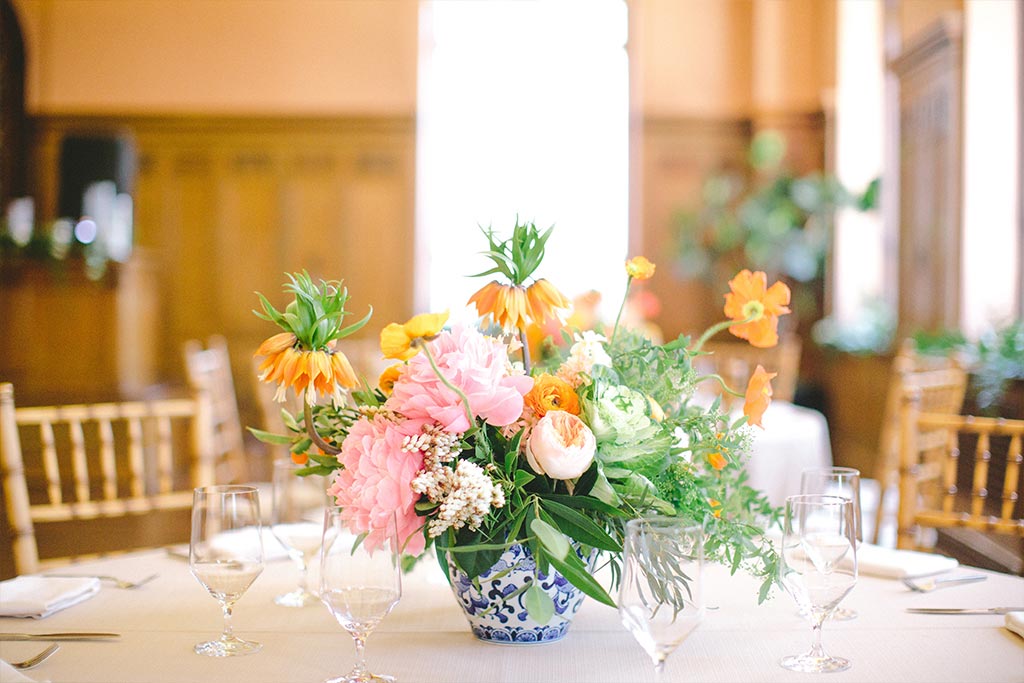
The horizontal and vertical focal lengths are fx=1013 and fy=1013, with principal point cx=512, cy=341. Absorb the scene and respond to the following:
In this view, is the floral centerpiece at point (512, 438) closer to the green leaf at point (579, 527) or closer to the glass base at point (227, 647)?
the green leaf at point (579, 527)

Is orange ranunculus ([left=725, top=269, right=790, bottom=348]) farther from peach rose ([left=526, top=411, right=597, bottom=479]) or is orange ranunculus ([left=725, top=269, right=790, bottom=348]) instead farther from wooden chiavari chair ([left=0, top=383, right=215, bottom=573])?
wooden chiavari chair ([left=0, top=383, right=215, bottom=573])

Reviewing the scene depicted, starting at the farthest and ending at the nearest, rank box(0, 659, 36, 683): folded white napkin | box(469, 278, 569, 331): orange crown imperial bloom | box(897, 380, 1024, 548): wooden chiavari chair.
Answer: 1. box(897, 380, 1024, 548): wooden chiavari chair
2. box(469, 278, 569, 331): orange crown imperial bloom
3. box(0, 659, 36, 683): folded white napkin

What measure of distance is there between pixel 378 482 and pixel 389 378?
7.6 inches

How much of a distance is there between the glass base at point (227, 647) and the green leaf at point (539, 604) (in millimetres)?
366

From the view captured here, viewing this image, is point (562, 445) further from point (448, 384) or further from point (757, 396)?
point (757, 396)

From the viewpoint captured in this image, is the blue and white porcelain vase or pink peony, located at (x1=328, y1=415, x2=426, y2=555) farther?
the blue and white porcelain vase

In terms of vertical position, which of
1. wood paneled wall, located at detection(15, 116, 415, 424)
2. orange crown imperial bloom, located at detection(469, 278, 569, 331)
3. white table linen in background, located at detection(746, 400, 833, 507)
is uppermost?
wood paneled wall, located at detection(15, 116, 415, 424)

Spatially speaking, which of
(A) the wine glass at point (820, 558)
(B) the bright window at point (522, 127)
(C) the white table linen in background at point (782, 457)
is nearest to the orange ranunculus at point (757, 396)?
(A) the wine glass at point (820, 558)

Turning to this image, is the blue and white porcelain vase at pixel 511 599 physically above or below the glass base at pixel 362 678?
above

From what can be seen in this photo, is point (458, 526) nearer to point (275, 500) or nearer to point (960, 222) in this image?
point (275, 500)

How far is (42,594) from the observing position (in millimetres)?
1465

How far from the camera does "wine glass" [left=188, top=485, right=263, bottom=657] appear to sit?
1244 millimetres

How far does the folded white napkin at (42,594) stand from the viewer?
4.64 feet

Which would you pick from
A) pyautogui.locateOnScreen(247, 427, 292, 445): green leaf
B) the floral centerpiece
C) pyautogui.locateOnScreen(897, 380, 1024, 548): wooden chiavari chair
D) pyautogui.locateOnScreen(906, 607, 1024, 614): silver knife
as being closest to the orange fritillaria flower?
the floral centerpiece
